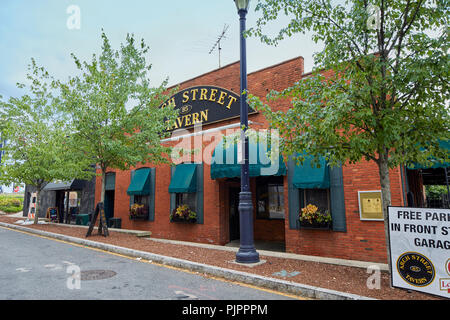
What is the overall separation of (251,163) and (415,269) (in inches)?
217

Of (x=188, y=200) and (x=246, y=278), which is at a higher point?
(x=188, y=200)

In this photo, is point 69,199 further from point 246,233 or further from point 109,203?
point 246,233

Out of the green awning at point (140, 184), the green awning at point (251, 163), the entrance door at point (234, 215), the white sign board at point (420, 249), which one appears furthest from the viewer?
the green awning at point (140, 184)

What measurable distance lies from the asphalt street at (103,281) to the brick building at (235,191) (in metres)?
4.05

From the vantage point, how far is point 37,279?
19.4 ft

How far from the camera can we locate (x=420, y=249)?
4.77 metres

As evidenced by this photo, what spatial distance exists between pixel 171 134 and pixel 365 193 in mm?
9037

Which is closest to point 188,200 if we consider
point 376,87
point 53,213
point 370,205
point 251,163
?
point 251,163

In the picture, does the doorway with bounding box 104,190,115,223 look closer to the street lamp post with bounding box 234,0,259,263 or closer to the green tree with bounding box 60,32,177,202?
the green tree with bounding box 60,32,177,202

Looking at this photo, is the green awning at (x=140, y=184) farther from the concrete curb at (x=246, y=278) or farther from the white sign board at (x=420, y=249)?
the white sign board at (x=420, y=249)

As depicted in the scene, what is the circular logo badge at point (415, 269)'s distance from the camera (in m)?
4.63

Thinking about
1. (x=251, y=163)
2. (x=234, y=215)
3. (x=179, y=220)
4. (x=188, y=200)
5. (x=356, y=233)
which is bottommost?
(x=356, y=233)

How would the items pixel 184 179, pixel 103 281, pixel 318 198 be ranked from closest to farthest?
pixel 103 281 < pixel 318 198 < pixel 184 179

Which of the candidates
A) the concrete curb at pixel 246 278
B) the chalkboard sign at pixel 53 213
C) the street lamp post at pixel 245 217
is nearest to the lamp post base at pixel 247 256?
the street lamp post at pixel 245 217
